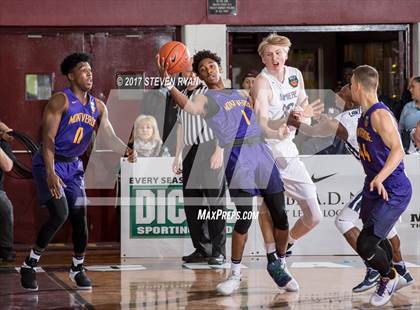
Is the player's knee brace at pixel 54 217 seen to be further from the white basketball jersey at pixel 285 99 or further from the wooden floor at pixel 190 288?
the white basketball jersey at pixel 285 99

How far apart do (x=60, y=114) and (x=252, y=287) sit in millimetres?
2139

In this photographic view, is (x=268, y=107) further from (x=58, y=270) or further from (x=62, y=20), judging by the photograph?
(x=62, y=20)

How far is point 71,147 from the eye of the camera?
859cm

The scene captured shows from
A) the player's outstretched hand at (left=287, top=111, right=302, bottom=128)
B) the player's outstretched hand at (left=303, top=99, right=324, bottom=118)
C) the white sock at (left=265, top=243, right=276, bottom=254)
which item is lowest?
the white sock at (left=265, top=243, right=276, bottom=254)

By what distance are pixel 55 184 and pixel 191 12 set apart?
4.20 m

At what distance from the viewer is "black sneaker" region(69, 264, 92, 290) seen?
8.70 metres

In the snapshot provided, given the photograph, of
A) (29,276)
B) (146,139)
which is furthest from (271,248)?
(146,139)

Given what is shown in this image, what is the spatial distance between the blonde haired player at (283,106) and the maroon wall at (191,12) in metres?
2.84

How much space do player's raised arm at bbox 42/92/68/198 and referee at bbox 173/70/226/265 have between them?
2.17 m

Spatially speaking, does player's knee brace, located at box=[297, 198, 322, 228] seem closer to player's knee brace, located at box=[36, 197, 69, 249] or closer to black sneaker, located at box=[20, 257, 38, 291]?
player's knee brace, located at box=[36, 197, 69, 249]

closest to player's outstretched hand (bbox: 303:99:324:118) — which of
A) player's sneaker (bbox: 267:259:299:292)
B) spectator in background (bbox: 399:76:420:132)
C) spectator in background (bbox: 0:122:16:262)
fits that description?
player's sneaker (bbox: 267:259:299:292)

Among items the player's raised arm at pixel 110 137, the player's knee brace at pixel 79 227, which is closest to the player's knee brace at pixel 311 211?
the player's raised arm at pixel 110 137

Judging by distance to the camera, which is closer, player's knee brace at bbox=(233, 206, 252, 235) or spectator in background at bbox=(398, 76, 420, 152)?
player's knee brace at bbox=(233, 206, 252, 235)

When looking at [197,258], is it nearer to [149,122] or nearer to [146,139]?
[146,139]
